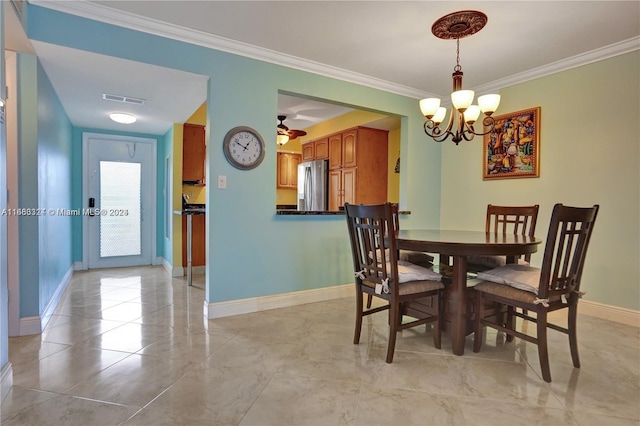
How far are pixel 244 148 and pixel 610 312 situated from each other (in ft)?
11.8

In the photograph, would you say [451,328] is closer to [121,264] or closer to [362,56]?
[362,56]

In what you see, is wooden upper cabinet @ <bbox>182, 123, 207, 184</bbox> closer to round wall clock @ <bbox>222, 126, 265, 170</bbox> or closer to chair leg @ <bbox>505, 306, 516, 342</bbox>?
round wall clock @ <bbox>222, 126, 265, 170</bbox>

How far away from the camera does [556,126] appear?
3268 millimetres

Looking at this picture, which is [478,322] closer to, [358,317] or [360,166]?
[358,317]

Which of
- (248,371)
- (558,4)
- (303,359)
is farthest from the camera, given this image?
(558,4)

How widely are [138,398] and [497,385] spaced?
192 cm

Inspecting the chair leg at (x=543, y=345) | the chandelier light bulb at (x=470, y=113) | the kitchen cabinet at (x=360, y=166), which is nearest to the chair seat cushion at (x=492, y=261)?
the chair leg at (x=543, y=345)

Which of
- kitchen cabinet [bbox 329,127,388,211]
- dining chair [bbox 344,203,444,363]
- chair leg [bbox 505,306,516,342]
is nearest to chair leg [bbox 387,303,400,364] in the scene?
dining chair [bbox 344,203,444,363]

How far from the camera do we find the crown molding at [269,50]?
232 cm

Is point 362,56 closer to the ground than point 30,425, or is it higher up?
higher up

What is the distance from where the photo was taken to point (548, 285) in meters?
1.86

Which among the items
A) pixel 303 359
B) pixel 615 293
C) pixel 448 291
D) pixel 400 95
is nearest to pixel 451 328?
pixel 448 291

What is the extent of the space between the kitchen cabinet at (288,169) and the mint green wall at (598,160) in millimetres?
4377

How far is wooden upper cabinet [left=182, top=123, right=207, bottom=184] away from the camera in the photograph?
4566 mm
